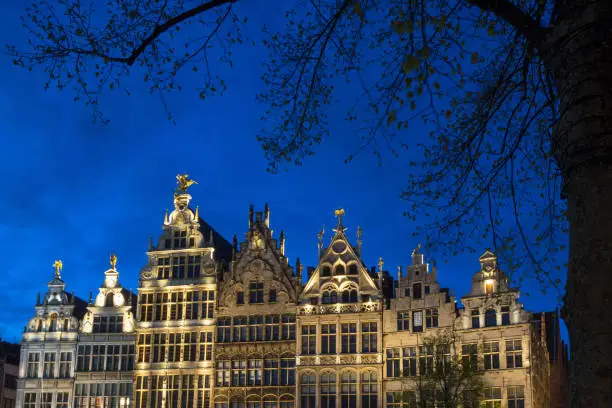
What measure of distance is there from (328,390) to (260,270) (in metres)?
8.12

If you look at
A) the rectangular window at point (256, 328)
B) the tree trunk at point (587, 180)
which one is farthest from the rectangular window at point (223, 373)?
the tree trunk at point (587, 180)

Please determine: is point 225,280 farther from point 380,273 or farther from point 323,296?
point 380,273

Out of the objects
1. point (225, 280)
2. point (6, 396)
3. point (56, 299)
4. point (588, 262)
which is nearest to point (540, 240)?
point (588, 262)

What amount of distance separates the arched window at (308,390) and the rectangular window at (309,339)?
4.39 feet

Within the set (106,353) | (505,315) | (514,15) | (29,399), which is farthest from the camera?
(29,399)

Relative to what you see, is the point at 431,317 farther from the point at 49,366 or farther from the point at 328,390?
the point at 49,366

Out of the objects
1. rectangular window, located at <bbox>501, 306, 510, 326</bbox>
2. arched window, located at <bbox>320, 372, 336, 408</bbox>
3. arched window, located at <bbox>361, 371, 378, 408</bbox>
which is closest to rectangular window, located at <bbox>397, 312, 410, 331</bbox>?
arched window, located at <bbox>361, 371, 378, 408</bbox>

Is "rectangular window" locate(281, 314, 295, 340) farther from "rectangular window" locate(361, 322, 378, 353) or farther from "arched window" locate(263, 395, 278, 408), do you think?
"rectangular window" locate(361, 322, 378, 353)

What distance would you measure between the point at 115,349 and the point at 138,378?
265 centimetres

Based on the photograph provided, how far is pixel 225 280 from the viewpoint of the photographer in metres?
48.2

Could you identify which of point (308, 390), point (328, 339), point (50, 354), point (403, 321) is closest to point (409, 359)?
point (403, 321)

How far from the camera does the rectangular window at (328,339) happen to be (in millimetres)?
45406

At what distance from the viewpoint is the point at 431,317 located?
43969 mm

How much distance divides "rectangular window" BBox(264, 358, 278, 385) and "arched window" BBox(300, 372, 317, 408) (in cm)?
169
